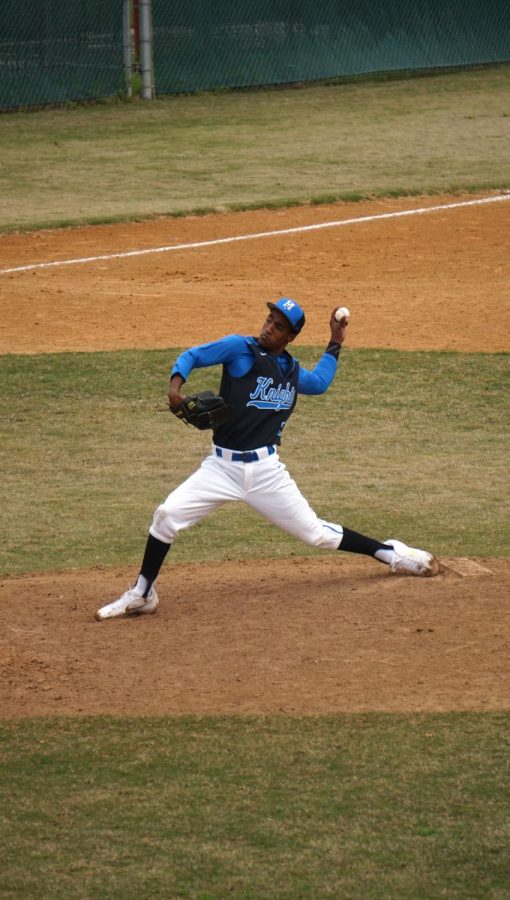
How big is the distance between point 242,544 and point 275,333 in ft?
7.53

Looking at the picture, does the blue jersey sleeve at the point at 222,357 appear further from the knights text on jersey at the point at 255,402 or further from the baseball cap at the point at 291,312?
the baseball cap at the point at 291,312

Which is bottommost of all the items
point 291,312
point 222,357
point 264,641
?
point 264,641

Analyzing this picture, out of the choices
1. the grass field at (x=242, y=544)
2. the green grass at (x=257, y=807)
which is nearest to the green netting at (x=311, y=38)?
the grass field at (x=242, y=544)

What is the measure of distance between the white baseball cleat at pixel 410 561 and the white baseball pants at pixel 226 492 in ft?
2.25

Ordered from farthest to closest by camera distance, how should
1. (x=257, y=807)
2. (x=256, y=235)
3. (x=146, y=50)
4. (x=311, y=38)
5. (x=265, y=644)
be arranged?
(x=311, y=38) → (x=146, y=50) → (x=256, y=235) → (x=265, y=644) → (x=257, y=807)

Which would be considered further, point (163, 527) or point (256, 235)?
point (256, 235)

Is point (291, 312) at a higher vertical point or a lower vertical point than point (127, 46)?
higher

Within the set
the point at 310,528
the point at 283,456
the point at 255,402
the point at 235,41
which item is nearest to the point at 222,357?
the point at 255,402

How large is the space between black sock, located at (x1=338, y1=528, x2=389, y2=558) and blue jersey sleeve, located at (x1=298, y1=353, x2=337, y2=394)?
2.52ft

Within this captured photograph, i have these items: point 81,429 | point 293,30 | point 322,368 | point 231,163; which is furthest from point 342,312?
point 293,30

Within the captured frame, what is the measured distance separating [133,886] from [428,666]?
2155 mm

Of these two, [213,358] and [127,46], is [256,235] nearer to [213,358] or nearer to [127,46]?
[127,46]

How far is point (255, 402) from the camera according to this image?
6602 mm

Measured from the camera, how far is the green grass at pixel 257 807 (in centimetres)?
446
